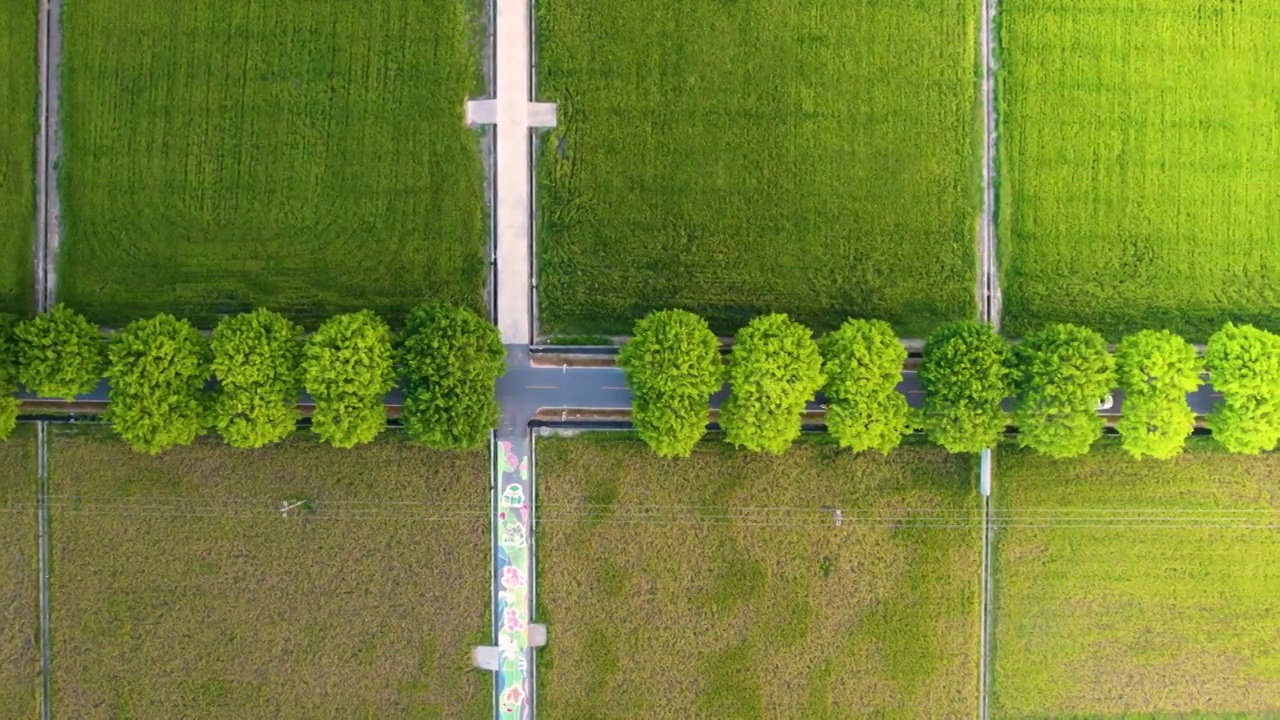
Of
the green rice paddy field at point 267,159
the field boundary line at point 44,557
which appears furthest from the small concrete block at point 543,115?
the field boundary line at point 44,557

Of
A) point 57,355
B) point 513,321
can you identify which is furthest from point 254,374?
point 513,321

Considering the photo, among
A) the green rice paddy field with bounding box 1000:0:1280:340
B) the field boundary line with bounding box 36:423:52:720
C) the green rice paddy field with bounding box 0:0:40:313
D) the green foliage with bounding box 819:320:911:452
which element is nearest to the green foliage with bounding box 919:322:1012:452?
the green foliage with bounding box 819:320:911:452

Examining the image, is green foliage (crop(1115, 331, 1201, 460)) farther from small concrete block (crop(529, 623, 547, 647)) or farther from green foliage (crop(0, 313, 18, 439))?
green foliage (crop(0, 313, 18, 439))

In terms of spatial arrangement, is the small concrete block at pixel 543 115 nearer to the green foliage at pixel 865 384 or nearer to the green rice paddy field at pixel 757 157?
the green rice paddy field at pixel 757 157

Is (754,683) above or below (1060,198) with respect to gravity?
below

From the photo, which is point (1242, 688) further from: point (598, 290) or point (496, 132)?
point (496, 132)

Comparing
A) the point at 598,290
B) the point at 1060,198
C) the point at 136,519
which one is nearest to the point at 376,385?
the point at 598,290
